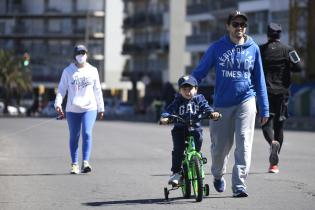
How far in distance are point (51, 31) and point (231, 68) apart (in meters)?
112

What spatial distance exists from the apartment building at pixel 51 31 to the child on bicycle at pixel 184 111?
348 feet

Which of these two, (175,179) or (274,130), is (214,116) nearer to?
(175,179)

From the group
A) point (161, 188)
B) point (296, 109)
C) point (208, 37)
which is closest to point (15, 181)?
point (161, 188)

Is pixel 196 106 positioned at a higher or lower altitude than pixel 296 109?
higher

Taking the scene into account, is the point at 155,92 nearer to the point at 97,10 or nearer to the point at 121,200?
the point at 97,10

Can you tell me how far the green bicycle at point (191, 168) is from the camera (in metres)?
10.3

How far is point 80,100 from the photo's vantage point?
48.0 feet

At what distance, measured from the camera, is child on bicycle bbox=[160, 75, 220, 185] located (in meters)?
10.6

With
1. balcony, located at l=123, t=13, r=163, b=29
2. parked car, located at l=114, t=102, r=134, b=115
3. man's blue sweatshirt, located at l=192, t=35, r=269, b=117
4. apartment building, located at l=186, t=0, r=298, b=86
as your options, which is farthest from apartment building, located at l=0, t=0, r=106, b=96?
man's blue sweatshirt, located at l=192, t=35, r=269, b=117

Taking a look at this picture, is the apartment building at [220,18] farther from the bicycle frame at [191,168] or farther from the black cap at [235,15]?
the bicycle frame at [191,168]

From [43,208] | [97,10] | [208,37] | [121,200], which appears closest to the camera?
[43,208]

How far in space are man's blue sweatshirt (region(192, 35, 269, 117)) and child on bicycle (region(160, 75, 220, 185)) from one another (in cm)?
29

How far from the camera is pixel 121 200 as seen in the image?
35.7 feet

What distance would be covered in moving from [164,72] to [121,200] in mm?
93794
